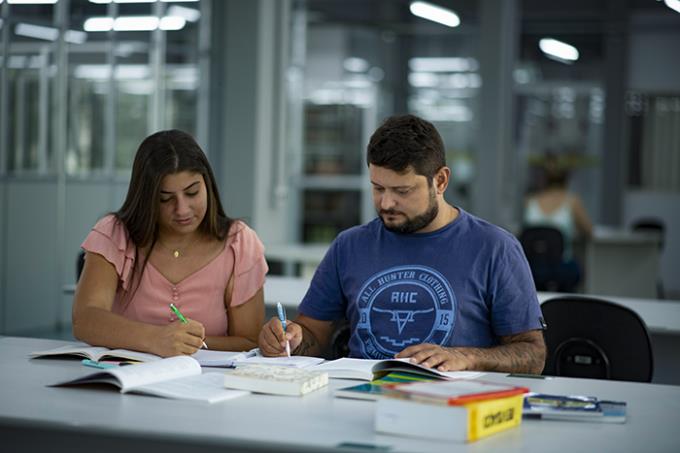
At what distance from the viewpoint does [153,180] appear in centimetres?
286

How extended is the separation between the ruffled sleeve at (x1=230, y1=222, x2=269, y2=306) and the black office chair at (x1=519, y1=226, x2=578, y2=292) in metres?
5.21

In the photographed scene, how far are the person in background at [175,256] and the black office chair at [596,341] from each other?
951 mm

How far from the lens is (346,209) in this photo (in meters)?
12.7

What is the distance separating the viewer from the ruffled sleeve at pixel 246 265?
300 centimetres

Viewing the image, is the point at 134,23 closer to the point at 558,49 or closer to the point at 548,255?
the point at 548,255

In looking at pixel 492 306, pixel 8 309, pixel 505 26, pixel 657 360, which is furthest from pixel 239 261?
pixel 505 26

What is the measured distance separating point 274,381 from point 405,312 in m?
0.72

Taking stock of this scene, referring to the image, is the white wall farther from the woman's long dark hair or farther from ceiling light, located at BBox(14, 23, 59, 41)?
the woman's long dark hair

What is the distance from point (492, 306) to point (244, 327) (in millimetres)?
739

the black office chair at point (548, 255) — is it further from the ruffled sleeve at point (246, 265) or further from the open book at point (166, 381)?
the open book at point (166, 381)

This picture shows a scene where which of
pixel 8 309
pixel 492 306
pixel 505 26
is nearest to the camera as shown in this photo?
pixel 492 306

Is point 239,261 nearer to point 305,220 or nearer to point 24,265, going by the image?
point 24,265

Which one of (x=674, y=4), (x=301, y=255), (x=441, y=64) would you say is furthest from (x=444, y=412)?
(x=441, y=64)

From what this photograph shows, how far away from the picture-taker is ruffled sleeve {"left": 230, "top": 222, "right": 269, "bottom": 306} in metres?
3.00
